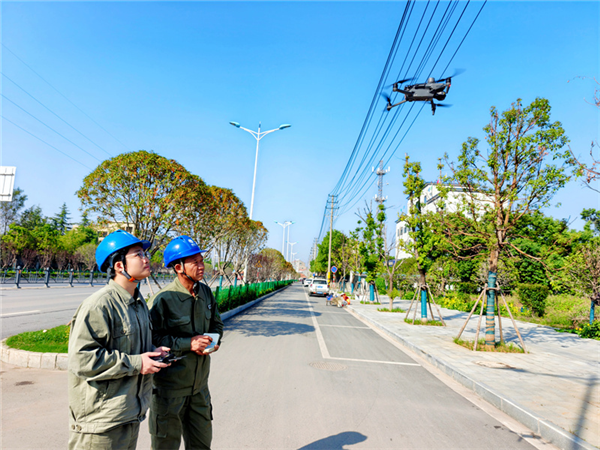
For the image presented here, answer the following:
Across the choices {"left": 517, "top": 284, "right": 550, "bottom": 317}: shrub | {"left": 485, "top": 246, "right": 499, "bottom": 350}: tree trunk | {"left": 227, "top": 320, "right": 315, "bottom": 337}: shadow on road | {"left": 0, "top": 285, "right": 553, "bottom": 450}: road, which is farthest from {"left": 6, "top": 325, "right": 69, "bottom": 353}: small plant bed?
{"left": 517, "top": 284, "right": 550, "bottom": 317}: shrub

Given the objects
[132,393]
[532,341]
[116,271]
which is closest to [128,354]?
[132,393]

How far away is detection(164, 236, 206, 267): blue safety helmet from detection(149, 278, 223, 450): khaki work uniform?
0.19 meters

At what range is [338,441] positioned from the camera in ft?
12.8

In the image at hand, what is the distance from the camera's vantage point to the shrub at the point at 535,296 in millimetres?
18672

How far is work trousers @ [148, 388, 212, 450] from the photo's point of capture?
2.65 meters

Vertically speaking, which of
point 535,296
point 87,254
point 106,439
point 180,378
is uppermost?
point 87,254

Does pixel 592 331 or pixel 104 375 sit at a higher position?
pixel 104 375

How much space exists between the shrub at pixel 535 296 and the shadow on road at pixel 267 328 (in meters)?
12.8

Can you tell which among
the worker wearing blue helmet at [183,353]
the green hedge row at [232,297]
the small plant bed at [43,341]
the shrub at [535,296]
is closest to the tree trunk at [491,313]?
the worker wearing blue helmet at [183,353]

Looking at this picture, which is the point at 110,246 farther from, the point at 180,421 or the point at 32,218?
the point at 32,218

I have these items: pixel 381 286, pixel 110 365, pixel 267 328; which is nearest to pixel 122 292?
pixel 110 365

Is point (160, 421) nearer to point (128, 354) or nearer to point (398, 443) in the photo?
point (128, 354)

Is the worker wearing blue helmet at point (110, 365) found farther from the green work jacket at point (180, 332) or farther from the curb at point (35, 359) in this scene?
the curb at point (35, 359)

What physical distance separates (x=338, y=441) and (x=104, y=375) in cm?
283
